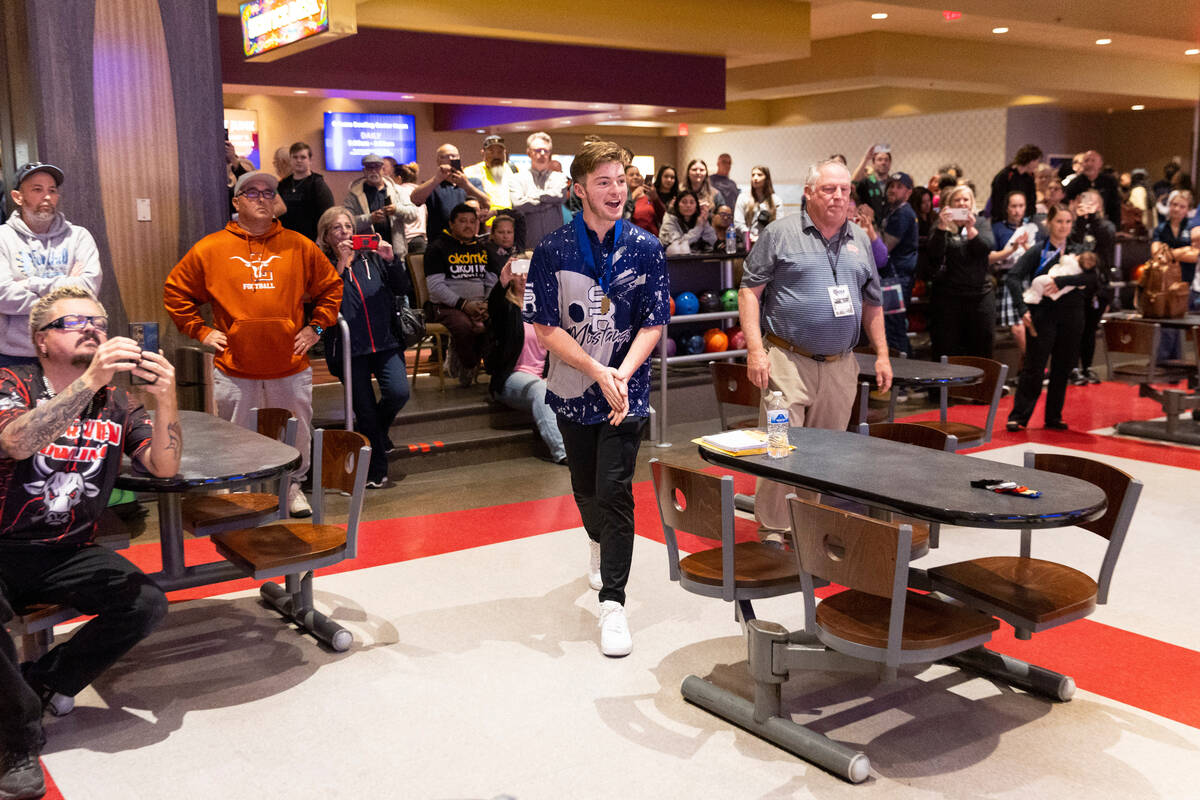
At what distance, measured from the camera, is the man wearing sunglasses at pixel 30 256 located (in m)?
4.91

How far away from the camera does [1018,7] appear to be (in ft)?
33.8

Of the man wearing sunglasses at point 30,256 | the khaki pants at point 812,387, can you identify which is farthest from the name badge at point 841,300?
the man wearing sunglasses at point 30,256

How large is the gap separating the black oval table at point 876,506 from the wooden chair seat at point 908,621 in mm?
110

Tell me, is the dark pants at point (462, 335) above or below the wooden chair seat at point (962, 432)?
above

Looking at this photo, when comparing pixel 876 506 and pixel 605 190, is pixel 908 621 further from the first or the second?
pixel 605 190

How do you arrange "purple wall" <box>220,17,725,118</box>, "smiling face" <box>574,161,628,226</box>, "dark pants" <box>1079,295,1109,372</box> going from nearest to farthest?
"smiling face" <box>574,161,628,226</box> < "purple wall" <box>220,17,725,118</box> < "dark pants" <box>1079,295,1109,372</box>

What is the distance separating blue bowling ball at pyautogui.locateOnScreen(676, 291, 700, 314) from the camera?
8.23m

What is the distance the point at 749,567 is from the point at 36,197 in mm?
3633

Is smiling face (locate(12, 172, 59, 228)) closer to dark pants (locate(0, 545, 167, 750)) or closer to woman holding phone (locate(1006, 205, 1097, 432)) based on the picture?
dark pants (locate(0, 545, 167, 750))

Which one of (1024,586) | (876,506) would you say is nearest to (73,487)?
(876,506)

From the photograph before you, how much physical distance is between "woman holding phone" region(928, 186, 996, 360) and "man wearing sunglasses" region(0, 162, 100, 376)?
6102 mm

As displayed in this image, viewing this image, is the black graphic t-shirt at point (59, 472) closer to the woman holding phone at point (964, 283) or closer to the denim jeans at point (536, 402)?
the denim jeans at point (536, 402)

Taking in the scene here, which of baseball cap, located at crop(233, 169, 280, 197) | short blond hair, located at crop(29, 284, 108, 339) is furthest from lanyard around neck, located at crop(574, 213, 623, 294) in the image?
baseball cap, located at crop(233, 169, 280, 197)

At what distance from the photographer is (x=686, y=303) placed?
8242 millimetres
